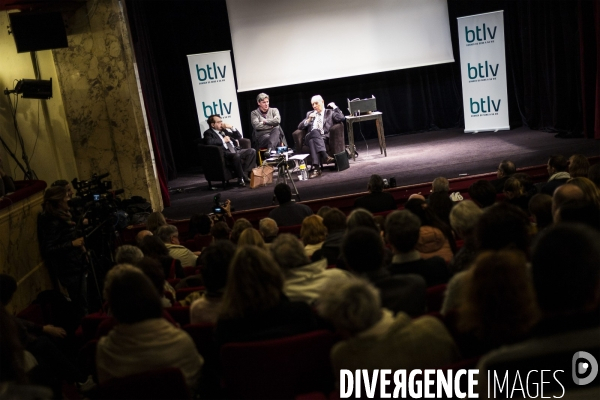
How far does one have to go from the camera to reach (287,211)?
17.6ft

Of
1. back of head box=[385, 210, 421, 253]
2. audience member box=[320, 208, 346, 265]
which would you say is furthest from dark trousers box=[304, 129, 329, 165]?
back of head box=[385, 210, 421, 253]

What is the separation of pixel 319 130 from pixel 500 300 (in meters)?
7.64

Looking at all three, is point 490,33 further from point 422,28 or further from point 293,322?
point 293,322

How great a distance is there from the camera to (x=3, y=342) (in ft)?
7.63

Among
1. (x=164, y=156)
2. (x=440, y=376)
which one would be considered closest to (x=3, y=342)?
(x=440, y=376)

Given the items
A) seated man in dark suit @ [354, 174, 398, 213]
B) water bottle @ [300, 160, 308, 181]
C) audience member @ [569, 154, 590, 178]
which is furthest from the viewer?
water bottle @ [300, 160, 308, 181]

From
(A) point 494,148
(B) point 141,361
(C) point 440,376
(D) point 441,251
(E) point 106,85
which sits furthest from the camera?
(A) point 494,148

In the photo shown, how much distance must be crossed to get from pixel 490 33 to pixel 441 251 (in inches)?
288

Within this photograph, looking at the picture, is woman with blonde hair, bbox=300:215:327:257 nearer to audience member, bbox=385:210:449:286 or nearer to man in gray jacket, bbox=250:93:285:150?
audience member, bbox=385:210:449:286

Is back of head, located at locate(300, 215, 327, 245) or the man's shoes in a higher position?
back of head, located at locate(300, 215, 327, 245)

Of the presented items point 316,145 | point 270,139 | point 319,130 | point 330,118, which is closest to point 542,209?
point 316,145

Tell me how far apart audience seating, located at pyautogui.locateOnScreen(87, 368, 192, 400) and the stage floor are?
17.2ft

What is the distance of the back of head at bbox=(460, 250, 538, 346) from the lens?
1.72 meters

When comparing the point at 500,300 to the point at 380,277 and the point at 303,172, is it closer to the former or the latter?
the point at 380,277
